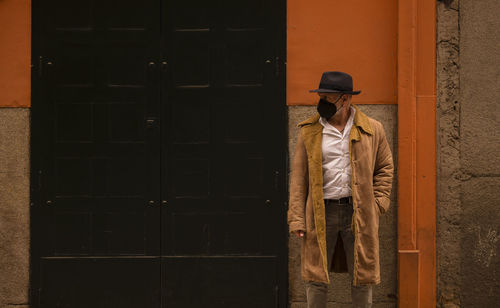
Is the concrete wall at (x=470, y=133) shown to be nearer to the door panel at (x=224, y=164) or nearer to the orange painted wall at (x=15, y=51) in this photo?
the door panel at (x=224, y=164)

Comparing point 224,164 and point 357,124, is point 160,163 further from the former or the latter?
point 357,124

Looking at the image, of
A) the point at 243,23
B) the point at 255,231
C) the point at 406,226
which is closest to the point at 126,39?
the point at 243,23

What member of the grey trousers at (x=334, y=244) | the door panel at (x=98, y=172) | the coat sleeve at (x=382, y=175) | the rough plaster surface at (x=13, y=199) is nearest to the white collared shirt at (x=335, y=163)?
the grey trousers at (x=334, y=244)

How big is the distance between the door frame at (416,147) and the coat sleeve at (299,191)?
1.28 m

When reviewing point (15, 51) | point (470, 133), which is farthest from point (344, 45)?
point (15, 51)

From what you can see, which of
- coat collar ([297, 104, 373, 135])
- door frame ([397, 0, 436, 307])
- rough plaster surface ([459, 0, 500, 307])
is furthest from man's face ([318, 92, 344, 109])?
rough plaster surface ([459, 0, 500, 307])

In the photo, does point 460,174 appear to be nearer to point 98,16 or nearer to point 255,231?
point 255,231

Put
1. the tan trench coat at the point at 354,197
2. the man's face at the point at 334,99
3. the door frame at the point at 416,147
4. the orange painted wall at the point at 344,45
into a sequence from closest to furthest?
1. the tan trench coat at the point at 354,197
2. the man's face at the point at 334,99
3. the door frame at the point at 416,147
4. the orange painted wall at the point at 344,45

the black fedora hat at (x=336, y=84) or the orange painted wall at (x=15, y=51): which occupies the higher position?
the orange painted wall at (x=15, y=51)

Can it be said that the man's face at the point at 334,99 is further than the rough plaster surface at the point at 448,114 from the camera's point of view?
No

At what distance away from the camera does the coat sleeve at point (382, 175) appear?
4.26 meters

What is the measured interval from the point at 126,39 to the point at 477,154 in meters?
3.46

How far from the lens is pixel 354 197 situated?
4.10 m

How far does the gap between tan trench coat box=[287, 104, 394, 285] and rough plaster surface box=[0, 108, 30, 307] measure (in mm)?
2670
